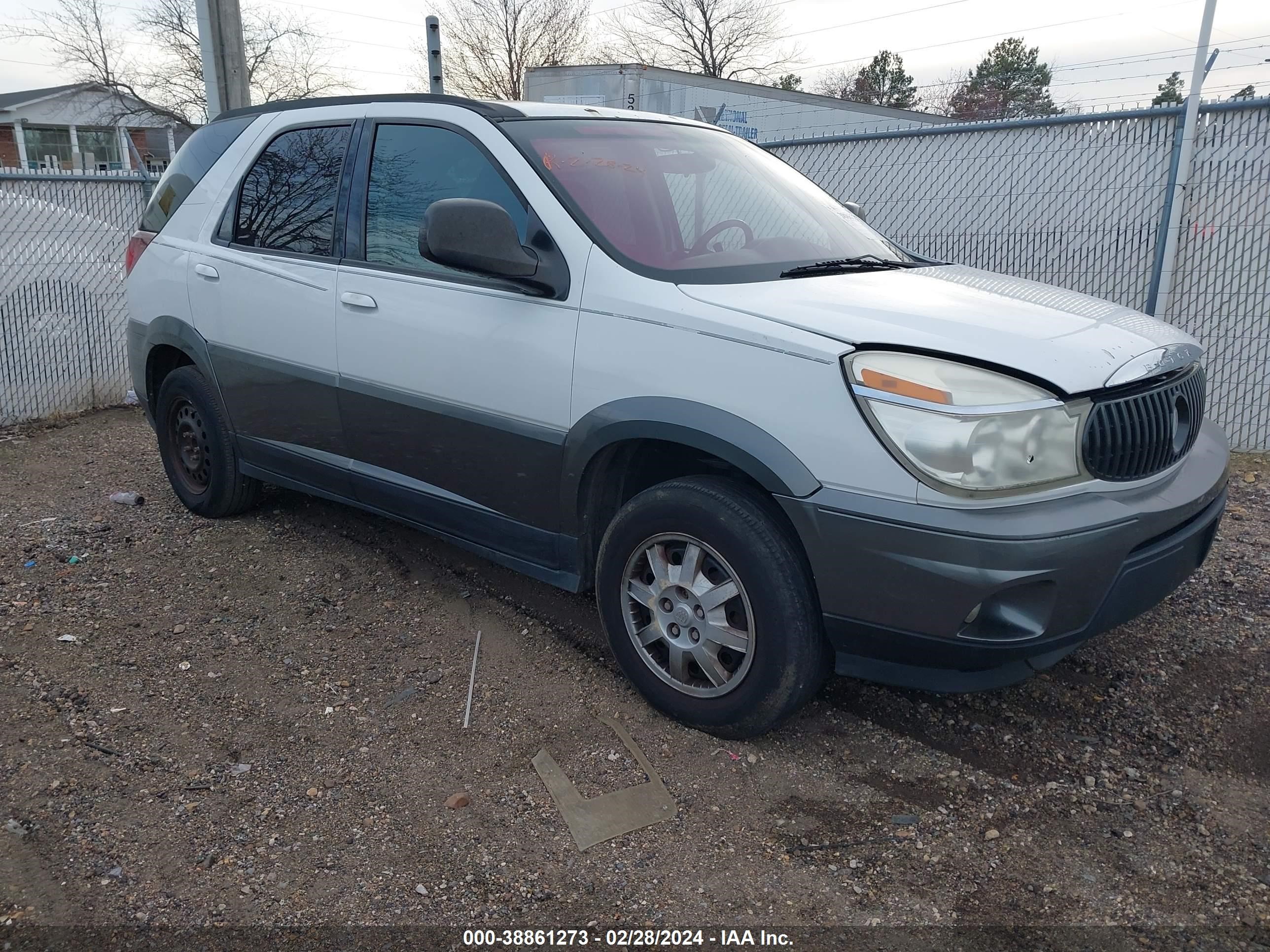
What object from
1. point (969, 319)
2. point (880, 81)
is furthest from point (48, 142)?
point (969, 319)

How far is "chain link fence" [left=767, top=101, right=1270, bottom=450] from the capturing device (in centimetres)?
631

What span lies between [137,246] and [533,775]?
3.69 m

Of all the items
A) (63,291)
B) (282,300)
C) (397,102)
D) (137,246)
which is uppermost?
(397,102)

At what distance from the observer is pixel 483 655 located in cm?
375

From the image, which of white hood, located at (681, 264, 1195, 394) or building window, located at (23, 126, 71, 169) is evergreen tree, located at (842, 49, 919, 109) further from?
white hood, located at (681, 264, 1195, 394)

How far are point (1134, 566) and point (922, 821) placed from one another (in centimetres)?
92

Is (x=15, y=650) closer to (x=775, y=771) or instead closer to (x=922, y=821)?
(x=775, y=771)

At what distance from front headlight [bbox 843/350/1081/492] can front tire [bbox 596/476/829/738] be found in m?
0.48

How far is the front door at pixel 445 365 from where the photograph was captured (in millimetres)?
3326

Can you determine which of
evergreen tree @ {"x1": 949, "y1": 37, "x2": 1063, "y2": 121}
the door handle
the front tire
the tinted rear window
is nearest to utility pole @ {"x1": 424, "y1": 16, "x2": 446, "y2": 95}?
the tinted rear window

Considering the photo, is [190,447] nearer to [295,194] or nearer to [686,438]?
[295,194]

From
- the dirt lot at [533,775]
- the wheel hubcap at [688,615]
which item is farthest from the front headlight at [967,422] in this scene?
the dirt lot at [533,775]

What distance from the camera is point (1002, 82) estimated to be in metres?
50.4

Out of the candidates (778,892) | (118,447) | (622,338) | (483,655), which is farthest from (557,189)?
(118,447)
